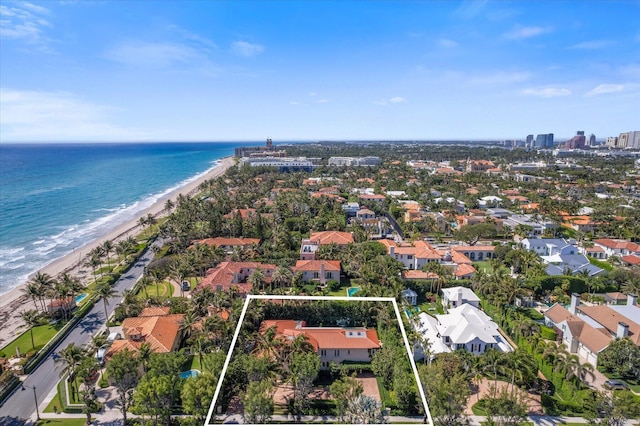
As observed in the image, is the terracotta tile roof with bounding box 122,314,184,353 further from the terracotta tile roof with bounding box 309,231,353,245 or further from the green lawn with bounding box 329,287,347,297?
the terracotta tile roof with bounding box 309,231,353,245

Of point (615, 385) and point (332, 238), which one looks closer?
point (615, 385)

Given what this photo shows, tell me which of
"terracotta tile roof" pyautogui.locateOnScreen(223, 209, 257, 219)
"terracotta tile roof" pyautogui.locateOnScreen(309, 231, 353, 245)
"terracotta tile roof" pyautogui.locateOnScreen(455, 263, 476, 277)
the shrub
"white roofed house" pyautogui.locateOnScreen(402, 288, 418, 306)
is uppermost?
"terracotta tile roof" pyautogui.locateOnScreen(223, 209, 257, 219)

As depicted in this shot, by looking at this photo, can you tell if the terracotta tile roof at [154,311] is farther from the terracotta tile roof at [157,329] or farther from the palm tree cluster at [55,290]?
the palm tree cluster at [55,290]

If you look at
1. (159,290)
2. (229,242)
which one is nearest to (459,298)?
(229,242)

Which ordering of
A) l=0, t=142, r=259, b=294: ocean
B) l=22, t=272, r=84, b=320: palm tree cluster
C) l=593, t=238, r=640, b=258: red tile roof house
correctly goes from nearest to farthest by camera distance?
l=22, t=272, r=84, b=320: palm tree cluster, l=593, t=238, r=640, b=258: red tile roof house, l=0, t=142, r=259, b=294: ocean

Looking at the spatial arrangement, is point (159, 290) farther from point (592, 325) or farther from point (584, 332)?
point (592, 325)

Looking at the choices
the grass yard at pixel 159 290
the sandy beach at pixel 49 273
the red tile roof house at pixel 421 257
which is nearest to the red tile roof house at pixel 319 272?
the red tile roof house at pixel 421 257

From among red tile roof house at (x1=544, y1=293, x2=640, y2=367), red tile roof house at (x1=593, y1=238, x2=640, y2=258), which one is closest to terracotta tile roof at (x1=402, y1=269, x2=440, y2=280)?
red tile roof house at (x1=544, y1=293, x2=640, y2=367)
